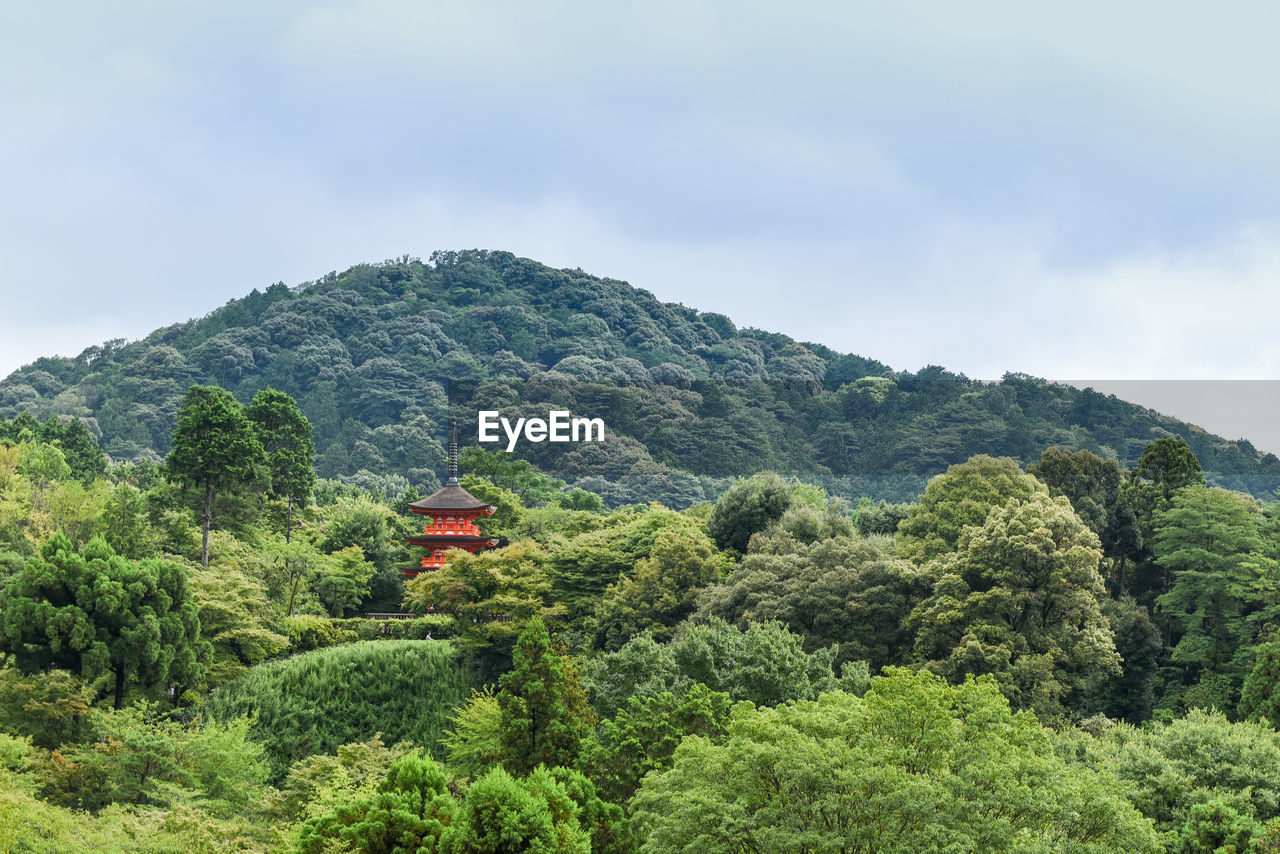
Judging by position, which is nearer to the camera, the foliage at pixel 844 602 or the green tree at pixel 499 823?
the green tree at pixel 499 823

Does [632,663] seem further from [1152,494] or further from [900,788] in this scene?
[1152,494]

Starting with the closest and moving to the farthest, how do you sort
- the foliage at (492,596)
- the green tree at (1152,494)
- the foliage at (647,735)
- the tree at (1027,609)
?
the foliage at (647,735) → the tree at (1027,609) → the green tree at (1152,494) → the foliage at (492,596)

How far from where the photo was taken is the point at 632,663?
26094 mm

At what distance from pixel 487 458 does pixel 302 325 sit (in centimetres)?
6289

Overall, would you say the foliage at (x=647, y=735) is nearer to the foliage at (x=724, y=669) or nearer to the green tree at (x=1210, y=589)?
the foliage at (x=724, y=669)

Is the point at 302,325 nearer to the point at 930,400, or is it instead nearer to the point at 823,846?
the point at 930,400

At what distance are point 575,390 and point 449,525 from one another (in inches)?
1436

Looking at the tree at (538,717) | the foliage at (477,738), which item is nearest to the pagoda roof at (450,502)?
the foliage at (477,738)

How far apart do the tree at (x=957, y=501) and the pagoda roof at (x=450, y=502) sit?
52.4 feet

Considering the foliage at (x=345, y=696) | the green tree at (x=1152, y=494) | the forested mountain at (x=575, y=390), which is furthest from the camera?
the forested mountain at (x=575, y=390)

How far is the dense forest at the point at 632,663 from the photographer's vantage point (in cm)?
1659

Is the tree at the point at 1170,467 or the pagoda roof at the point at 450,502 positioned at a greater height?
the tree at the point at 1170,467

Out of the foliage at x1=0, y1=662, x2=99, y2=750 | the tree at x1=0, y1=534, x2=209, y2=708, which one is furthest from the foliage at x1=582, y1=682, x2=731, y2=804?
the tree at x1=0, y1=534, x2=209, y2=708

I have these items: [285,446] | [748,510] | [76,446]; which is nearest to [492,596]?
[748,510]
